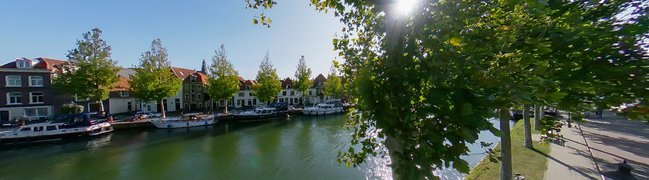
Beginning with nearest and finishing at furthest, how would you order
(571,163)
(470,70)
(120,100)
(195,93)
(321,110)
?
(470,70)
(571,163)
(120,100)
(321,110)
(195,93)

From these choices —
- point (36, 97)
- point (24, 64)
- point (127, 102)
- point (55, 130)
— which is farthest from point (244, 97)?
point (55, 130)

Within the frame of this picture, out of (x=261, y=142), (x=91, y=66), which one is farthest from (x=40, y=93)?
(x=261, y=142)

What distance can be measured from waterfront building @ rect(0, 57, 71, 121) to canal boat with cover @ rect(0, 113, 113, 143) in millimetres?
8521

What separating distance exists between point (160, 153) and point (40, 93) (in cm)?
2230

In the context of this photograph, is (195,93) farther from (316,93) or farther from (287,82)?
(316,93)

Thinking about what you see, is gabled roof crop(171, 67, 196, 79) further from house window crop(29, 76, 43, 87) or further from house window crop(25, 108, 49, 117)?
house window crop(25, 108, 49, 117)

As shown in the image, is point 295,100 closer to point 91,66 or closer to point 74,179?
point 91,66

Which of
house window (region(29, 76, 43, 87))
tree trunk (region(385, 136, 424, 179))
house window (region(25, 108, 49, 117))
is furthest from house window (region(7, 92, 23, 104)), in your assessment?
tree trunk (region(385, 136, 424, 179))

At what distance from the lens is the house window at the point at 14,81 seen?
21.1 metres

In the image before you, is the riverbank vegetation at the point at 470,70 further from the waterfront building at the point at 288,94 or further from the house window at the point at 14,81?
the waterfront building at the point at 288,94

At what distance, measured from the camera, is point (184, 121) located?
21.2 meters

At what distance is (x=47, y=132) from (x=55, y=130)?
0.38 meters

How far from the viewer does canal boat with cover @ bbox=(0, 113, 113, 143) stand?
14.7m

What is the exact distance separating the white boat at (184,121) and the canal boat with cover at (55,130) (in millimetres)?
3644
